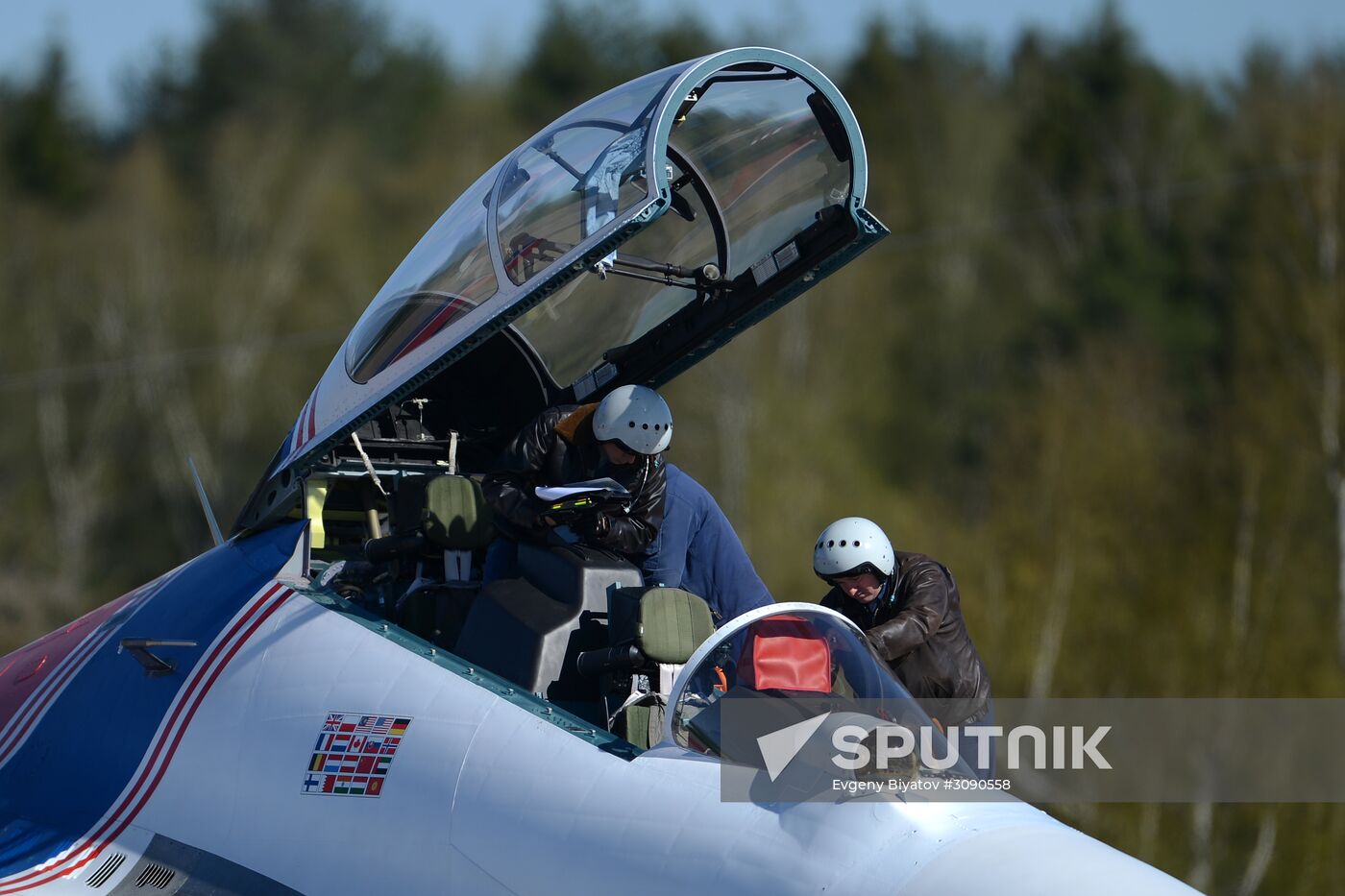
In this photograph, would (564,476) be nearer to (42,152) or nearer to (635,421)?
(635,421)

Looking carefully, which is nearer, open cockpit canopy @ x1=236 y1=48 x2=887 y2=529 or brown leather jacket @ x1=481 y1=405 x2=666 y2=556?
open cockpit canopy @ x1=236 y1=48 x2=887 y2=529

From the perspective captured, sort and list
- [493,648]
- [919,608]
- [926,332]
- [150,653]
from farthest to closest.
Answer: [926,332] → [150,653] → [919,608] → [493,648]

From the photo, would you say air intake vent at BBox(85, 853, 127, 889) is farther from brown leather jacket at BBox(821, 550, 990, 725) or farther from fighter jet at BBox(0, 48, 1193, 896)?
brown leather jacket at BBox(821, 550, 990, 725)

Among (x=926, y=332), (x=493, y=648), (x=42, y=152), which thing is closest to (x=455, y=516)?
(x=493, y=648)

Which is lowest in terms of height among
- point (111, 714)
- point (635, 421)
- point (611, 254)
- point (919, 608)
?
point (111, 714)

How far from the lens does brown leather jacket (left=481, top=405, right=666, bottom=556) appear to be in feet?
24.2

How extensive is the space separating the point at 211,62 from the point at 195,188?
555 cm

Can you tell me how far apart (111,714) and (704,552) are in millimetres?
2819

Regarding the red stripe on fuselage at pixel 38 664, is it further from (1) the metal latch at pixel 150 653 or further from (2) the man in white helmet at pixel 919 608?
(2) the man in white helmet at pixel 919 608

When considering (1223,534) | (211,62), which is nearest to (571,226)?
(1223,534)

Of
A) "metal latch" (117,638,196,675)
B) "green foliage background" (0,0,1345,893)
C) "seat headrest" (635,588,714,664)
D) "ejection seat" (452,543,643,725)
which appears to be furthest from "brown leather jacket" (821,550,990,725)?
"green foliage background" (0,0,1345,893)

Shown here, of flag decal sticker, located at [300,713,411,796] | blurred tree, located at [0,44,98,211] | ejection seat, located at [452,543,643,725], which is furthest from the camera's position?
blurred tree, located at [0,44,98,211]

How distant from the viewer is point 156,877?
22.7 feet

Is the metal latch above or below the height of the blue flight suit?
below
